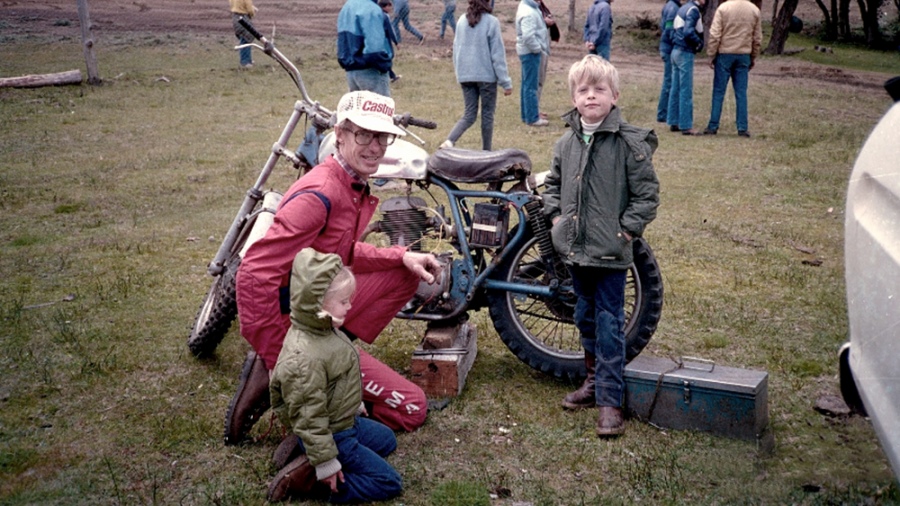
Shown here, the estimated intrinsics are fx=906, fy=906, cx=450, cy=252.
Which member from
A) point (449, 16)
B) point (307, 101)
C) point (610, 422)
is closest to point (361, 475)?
point (610, 422)

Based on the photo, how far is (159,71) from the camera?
1720cm

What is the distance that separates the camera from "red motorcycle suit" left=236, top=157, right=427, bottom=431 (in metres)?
3.81

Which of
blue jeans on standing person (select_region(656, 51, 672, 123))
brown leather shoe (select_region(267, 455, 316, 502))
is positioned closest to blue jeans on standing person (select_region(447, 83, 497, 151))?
blue jeans on standing person (select_region(656, 51, 672, 123))

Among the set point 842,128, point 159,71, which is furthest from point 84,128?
point 842,128

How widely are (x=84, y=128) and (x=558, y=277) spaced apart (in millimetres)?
9409

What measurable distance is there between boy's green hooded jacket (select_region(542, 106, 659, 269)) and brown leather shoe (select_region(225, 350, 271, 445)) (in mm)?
1506

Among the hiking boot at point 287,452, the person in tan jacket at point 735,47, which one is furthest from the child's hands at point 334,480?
the person in tan jacket at point 735,47

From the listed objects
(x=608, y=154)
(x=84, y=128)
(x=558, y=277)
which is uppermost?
Answer: (x=608, y=154)

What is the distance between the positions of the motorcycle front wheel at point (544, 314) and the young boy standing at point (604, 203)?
1.03 feet

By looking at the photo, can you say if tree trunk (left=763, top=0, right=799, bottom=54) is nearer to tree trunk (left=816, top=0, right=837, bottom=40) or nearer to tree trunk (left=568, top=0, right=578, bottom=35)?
tree trunk (left=568, top=0, right=578, bottom=35)

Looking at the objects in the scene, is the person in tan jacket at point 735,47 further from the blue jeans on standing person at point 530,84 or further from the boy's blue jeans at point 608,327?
the boy's blue jeans at point 608,327

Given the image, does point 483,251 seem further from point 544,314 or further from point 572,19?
point 572,19

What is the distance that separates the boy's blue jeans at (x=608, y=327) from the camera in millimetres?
4258

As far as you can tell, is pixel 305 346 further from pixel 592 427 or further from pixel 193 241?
pixel 193 241
